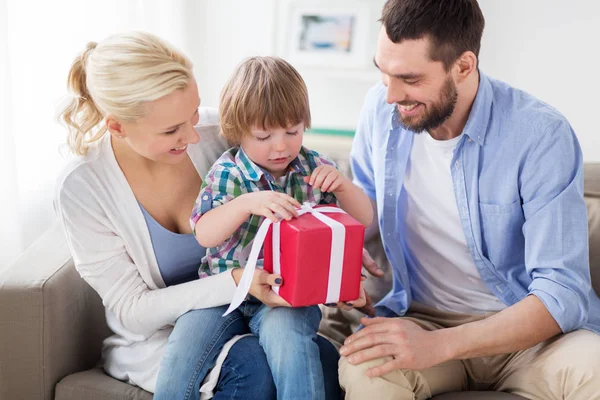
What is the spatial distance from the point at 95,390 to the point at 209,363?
1.11 ft

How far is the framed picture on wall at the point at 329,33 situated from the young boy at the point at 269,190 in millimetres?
1217

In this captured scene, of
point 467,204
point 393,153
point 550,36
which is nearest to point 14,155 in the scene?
point 393,153

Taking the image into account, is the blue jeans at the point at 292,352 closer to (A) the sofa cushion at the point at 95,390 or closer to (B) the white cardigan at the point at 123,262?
(B) the white cardigan at the point at 123,262

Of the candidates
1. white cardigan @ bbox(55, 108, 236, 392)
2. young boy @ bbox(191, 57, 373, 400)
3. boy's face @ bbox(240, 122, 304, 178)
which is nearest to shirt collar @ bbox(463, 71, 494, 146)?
young boy @ bbox(191, 57, 373, 400)

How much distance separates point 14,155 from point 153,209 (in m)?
0.50

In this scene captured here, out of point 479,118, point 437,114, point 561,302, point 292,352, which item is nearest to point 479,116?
point 479,118

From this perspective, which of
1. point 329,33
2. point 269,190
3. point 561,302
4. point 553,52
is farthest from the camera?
point 329,33

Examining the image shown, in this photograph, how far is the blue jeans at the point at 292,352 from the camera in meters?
1.61

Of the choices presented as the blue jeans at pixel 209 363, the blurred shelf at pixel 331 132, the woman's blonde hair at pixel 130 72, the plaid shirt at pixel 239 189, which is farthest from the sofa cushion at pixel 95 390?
the blurred shelf at pixel 331 132

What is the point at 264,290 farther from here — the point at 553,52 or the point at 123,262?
the point at 553,52

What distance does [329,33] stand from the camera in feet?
9.80

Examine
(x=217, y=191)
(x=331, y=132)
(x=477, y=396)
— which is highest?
(x=217, y=191)

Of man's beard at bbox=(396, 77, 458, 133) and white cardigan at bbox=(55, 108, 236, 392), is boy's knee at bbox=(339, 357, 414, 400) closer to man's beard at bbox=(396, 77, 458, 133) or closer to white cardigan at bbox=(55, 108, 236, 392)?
white cardigan at bbox=(55, 108, 236, 392)

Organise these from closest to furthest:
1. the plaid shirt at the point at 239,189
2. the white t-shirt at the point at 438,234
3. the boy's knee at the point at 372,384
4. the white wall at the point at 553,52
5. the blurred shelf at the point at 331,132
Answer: the boy's knee at the point at 372,384
the plaid shirt at the point at 239,189
the white t-shirt at the point at 438,234
the white wall at the point at 553,52
the blurred shelf at the point at 331,132
